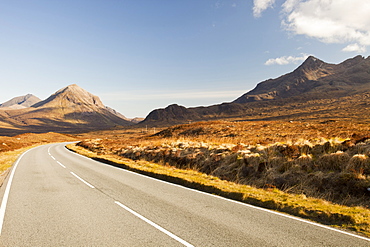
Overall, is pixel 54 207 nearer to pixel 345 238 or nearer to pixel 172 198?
pixel 172 198

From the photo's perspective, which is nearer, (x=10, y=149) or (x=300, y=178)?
(x=300, y=178)

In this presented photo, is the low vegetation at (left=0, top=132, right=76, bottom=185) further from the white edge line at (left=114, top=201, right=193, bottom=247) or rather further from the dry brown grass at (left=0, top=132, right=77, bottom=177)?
the white edge line at (left=114, top=201, right=193, bottom=247)

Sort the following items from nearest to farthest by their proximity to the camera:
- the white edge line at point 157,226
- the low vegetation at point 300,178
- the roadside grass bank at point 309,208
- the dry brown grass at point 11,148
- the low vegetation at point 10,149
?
the white edge line at point 157,226 → the roadside grass bank at point 309,208 → the low vegetation at point 300,178 → the low vegetation at point 10,149 → the dry brown grass at point 11,148

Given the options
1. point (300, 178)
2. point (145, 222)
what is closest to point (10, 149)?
point (145, 222)

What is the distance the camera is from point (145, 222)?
5691 mm

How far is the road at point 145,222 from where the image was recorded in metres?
4.66

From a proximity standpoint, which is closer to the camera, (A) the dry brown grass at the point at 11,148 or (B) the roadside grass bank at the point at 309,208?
(B) the roadside grass bank at the point at 309,208

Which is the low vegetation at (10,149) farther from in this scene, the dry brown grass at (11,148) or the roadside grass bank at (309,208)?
the roadside grass bank at (309,208)

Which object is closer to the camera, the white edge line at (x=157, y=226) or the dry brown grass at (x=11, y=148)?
the white edge line at (x=157, y=226)

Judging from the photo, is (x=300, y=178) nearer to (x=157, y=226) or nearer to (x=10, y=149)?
(x=157, y=226)

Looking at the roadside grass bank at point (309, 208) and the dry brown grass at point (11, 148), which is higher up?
the dry brown grass at point (11, 148)

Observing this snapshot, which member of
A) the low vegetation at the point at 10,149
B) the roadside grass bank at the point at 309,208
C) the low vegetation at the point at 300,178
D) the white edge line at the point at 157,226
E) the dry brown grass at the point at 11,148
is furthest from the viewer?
the dry brown grass at the point at 11,148

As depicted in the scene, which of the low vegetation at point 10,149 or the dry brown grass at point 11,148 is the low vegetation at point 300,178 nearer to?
the low vegetation at point 10,149

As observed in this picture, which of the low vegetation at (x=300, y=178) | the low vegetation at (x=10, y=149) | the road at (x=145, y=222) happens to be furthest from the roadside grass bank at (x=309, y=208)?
the low vegetation at (x=10, y=149)
